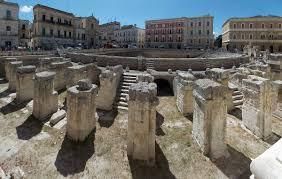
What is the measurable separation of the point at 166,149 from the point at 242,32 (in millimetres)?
52967

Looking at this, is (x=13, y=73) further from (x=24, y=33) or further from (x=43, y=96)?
(x=24, y=33)

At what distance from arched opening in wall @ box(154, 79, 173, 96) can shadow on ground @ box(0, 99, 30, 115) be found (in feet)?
25.3

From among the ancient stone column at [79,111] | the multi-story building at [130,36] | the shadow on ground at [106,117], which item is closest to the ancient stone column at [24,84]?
the shadow on ground at [106,117]

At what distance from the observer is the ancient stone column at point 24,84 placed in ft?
39.4

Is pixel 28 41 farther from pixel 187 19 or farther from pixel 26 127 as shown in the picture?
pixel 26 127

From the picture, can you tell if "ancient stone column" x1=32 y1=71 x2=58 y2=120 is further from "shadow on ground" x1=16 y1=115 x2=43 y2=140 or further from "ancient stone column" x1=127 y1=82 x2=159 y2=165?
"ancient stone column" x1=127 y1=82 x2=159 y2=165

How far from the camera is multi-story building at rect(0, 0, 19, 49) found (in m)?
33.9

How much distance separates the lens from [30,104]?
11.8m

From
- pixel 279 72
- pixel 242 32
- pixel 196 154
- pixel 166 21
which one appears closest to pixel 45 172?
pixel 196 154

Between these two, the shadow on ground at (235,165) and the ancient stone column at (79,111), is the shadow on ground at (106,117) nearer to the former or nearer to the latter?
the ancient stone column at (79,111)

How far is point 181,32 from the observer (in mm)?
60406

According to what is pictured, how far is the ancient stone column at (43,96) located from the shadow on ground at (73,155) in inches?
92.3

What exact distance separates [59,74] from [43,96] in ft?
15.0

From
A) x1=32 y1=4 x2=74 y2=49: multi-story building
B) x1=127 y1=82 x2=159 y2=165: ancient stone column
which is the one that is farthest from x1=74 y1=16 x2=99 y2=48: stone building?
x1=127 y1=82 x2=159 y2=165: ancient stone column
